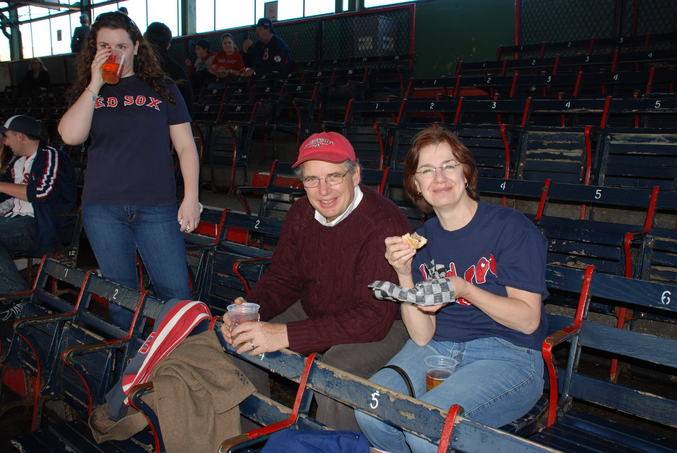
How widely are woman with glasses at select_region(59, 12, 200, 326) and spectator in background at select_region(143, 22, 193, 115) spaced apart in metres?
1.09

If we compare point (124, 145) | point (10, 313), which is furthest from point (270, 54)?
point (124, 145)

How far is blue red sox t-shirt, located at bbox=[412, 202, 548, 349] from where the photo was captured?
168cm

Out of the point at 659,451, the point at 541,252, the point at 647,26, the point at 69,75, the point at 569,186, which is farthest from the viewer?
the point at 69,75

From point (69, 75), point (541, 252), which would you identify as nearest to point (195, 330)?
point (541, 252)

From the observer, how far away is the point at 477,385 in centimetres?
157

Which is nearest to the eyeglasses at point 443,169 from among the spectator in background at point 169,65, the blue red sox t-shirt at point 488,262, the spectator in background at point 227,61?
the blue red sox t-shirt at point 488,262

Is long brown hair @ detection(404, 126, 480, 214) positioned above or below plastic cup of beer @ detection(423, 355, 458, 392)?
above

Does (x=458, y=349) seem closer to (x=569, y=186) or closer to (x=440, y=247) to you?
(x=440, y=247)

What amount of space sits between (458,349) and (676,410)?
656 millimetres

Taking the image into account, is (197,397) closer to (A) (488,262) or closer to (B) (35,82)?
(A) (488,262)

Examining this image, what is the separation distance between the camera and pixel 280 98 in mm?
7324

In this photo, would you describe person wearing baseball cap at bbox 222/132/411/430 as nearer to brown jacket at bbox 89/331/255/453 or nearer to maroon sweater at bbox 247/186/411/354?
maroon sweater at bbox 247/186/411/354

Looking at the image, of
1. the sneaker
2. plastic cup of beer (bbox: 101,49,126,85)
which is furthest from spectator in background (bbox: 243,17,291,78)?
plastic cup of beer (bbox: 101,49,126,85)

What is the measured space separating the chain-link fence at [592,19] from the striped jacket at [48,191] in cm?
785
